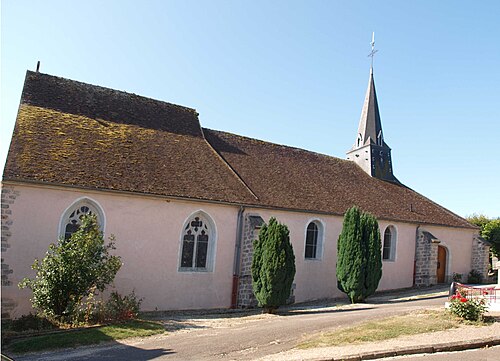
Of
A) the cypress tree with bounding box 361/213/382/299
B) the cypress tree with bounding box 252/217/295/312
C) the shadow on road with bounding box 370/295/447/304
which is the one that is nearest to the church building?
the cypress tree with bounding box 252/217/295/312

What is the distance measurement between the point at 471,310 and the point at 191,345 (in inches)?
305

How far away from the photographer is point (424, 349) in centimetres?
831

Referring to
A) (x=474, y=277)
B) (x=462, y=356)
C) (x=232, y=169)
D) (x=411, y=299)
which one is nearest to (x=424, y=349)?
(x=462, y=356)

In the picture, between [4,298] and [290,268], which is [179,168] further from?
[4,298]

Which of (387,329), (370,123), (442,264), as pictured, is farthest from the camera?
(370,123)

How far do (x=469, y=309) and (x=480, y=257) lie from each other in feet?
49.1

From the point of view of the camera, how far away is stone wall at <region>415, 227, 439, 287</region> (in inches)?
836

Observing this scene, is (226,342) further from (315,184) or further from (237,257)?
(315,184)

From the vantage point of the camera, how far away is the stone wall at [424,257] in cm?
2123

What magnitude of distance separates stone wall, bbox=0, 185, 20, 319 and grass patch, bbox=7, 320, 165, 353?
8.25 feet

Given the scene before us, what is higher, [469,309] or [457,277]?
[469,309]

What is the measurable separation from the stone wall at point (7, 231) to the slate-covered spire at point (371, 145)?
1992 centimetres

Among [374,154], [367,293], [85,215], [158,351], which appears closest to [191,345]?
[158,351]

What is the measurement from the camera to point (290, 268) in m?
14.3
